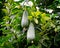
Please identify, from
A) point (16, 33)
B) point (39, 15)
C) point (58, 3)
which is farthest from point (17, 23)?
point (58, 3)

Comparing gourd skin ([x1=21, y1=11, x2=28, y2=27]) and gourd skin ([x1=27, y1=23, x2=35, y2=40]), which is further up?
gourd skin ([x1=21, y1=11, x2=28, y2=27])

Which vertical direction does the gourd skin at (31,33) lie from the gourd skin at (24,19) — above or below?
below

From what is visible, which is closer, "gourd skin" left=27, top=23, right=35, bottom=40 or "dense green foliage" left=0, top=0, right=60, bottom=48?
Result: "gourd skin" left=27, top=23, right=35, bottom=40

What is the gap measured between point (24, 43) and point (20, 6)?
1.07 ft

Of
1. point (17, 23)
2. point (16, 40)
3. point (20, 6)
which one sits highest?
point (20, 6)

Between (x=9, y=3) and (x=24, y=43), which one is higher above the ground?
(x=9, y=3)

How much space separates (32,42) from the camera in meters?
1.71

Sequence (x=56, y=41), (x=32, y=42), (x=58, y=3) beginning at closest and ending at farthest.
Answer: (x=32, y=42), (x=56, y=41), (x=58, y=3)

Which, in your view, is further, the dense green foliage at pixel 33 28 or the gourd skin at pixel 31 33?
the dense green foliage at pixel 33 28

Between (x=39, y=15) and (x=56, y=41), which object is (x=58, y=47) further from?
(x=39, y=15)

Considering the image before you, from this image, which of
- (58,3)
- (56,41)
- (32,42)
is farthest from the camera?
(58,3)

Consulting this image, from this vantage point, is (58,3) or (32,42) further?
(58,3)

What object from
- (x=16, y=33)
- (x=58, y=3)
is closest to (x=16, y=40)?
(x=16, y=33)

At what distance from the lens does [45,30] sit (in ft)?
5.96
